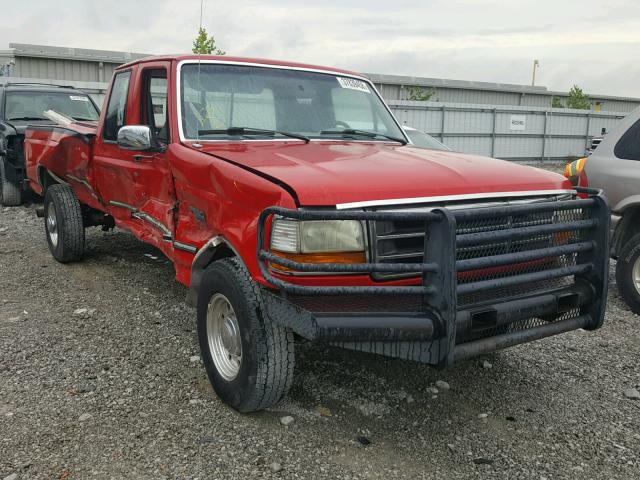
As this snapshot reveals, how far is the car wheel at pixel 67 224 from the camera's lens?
6508 mm

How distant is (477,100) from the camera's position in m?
35.5

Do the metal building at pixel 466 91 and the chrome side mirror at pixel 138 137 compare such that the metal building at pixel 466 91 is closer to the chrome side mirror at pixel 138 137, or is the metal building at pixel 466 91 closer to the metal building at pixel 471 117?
the metal building at pixel 471 117

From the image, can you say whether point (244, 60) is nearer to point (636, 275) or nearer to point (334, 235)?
point (334, 235)

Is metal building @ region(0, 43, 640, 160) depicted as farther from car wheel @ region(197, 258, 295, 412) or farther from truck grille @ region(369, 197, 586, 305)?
car wheel @ region(197, 258, 295, 412)

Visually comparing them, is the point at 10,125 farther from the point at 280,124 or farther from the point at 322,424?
the point at 322,424

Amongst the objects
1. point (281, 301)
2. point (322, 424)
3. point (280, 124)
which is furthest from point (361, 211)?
point (280, 124)

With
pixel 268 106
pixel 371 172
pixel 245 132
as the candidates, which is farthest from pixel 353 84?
pixel 371 172

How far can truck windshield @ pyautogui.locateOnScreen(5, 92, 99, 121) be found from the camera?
10.9 metres

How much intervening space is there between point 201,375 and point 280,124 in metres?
1.71

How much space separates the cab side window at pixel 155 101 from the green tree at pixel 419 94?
26961 mm

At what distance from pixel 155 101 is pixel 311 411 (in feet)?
8.42

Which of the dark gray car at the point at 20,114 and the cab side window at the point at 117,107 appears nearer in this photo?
the cab side window at the point at 117,107

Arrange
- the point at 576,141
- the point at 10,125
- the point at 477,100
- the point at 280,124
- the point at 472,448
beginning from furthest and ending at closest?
the point at 477,100 → the point at 576,141 → the point at 10,125 → the point at 280,124 → the point at 472,448

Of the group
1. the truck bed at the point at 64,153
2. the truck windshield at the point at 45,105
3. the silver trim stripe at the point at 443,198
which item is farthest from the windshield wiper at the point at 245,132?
the truck windshield at the point at 45,105
